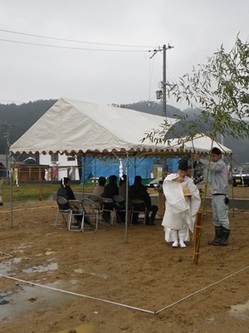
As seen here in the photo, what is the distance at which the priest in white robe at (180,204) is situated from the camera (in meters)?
7.48

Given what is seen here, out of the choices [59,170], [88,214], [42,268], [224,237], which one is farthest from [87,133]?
Answer: [59,170]

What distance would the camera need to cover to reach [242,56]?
21.4ft

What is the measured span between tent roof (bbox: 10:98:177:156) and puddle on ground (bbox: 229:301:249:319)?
157 inches

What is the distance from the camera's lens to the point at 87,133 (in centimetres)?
873

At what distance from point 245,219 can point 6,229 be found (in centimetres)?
637

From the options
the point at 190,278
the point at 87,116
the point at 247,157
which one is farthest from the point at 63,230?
the point at 247,157

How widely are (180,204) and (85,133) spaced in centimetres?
258

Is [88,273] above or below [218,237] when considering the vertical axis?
below

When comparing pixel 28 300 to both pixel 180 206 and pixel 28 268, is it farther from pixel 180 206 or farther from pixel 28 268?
pixel 180 206

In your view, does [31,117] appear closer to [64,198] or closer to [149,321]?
[64,198]

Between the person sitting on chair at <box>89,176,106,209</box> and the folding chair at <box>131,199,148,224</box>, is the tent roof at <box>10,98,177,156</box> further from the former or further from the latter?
the folding chair at <box>131,199,148,224</box>

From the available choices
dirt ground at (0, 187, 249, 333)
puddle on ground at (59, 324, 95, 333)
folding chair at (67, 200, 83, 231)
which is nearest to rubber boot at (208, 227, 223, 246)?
dirt ground at (0, 187, 249, 333)

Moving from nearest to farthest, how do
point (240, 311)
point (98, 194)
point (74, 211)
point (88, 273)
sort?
1. point (240, 311)
2. point (88, 273)
3. point (74, 211)
4. point (98, 194)

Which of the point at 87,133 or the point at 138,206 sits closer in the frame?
the point at 87,133
